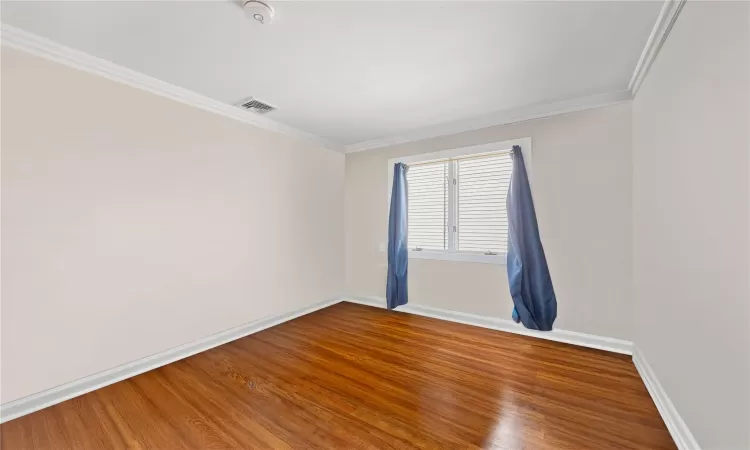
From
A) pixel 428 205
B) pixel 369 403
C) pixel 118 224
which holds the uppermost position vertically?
pixel 428 205

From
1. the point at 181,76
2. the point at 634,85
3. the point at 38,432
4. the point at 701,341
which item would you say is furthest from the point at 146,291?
the point at 634,85

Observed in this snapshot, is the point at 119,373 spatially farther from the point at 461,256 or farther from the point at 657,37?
the point at 657,37

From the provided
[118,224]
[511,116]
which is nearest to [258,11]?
[118,224]

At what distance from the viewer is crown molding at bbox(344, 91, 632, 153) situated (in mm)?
2566

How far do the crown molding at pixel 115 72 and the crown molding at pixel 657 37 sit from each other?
130 inches

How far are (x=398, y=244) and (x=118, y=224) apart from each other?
2827 mm

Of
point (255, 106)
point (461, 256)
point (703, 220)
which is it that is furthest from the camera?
point (461, 256)

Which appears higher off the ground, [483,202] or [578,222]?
[483,202]

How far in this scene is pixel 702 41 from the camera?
1295 millimetres

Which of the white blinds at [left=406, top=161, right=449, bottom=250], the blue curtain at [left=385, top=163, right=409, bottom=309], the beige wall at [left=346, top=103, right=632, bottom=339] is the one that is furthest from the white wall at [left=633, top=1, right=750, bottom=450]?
the blue curtain at [left=385, top=163, right=409, bottom=309]

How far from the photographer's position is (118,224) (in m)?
2.13

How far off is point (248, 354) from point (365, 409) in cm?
135

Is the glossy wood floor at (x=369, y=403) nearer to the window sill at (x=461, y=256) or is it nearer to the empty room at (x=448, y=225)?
Answer: the empty room at (x=448, y=225)

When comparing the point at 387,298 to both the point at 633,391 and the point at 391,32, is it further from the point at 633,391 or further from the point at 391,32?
the point at 391,32
